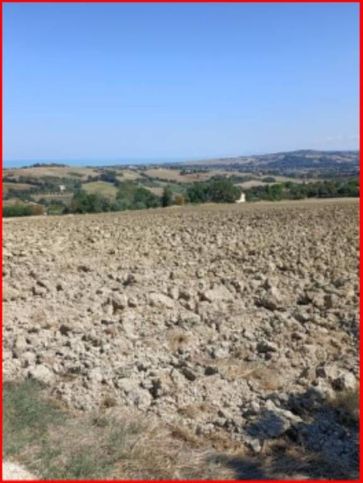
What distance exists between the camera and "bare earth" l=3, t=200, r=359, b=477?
5.55 m

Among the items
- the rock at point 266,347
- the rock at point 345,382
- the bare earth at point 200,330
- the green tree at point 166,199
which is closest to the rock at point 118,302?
the bare earth at point 200,330

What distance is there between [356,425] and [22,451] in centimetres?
316

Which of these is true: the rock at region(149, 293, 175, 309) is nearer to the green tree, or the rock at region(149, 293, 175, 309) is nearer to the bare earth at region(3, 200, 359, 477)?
the bare earth at region(3, 200, 359, 477)

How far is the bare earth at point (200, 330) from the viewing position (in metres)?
5.55

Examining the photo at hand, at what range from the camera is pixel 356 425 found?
544cm

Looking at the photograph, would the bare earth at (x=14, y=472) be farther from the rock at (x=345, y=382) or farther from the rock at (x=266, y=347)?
the rock at (x=266, y=347)

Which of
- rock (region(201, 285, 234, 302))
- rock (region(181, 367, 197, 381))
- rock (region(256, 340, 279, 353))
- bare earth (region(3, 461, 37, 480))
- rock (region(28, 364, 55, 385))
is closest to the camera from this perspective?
bare earth (region(3, 461, 37, 480))

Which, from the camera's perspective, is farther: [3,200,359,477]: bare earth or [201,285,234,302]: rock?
[201,285,234,302]: rock

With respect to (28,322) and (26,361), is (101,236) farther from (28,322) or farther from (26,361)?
(26,361)

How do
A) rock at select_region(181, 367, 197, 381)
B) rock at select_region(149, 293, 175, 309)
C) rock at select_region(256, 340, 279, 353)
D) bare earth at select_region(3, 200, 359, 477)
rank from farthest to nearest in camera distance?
rock at select_region(149, 293, 175, 309) → rock at select_region(256, 340, 279, 353) → rock at select_region(181, 367, 197, 381) → bare earth at select_region(3, 200, 359, 477)

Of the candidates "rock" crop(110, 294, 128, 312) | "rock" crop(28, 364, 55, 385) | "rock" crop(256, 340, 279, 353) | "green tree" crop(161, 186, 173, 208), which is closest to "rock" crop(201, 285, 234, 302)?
"rock" crop(110, 294, 128, 312)

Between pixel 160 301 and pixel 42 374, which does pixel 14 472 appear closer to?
pixel 42 374

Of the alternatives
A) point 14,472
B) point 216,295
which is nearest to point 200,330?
point 216,295

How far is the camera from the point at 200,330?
775 centimetres
